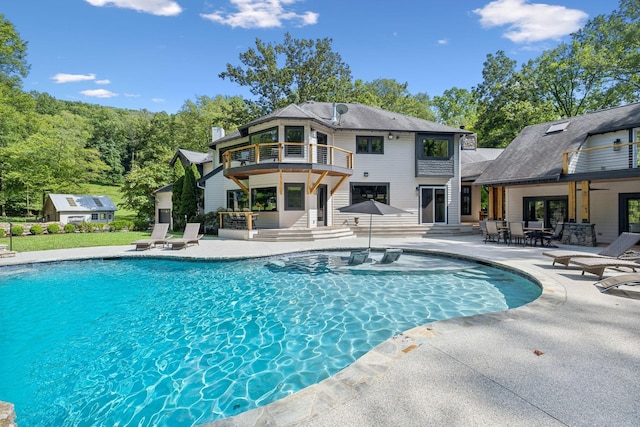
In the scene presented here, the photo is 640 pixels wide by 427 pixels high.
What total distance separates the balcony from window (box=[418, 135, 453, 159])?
492cm

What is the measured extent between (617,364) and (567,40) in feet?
113

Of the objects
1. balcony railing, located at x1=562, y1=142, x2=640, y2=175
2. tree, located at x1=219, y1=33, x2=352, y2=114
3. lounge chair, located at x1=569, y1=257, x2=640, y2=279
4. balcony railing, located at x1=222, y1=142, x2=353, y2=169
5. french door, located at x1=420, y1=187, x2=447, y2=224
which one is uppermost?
tree, located at x1=219, y1=33, x2=352, y2=114

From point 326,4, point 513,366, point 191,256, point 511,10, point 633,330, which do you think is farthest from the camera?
point 511,10

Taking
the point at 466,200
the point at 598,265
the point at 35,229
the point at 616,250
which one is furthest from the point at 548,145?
the point at 35,229

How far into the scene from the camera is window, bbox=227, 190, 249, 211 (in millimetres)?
18566

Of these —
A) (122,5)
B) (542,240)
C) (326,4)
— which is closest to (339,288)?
(542,240)

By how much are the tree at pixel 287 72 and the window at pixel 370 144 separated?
44.8 ft

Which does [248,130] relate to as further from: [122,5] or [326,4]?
[122,5]

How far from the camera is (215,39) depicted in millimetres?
20547

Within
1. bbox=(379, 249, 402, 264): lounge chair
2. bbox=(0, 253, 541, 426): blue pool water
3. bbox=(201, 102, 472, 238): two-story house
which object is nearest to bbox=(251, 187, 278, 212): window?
bbox=(201, 102, 472, 238): two-story house

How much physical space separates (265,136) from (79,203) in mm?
20173

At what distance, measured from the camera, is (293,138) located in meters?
16.1

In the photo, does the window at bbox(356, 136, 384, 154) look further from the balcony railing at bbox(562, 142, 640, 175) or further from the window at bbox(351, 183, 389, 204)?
the balcony railing at bbox(562, 142, 640, 175)

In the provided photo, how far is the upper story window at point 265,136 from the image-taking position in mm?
16297
